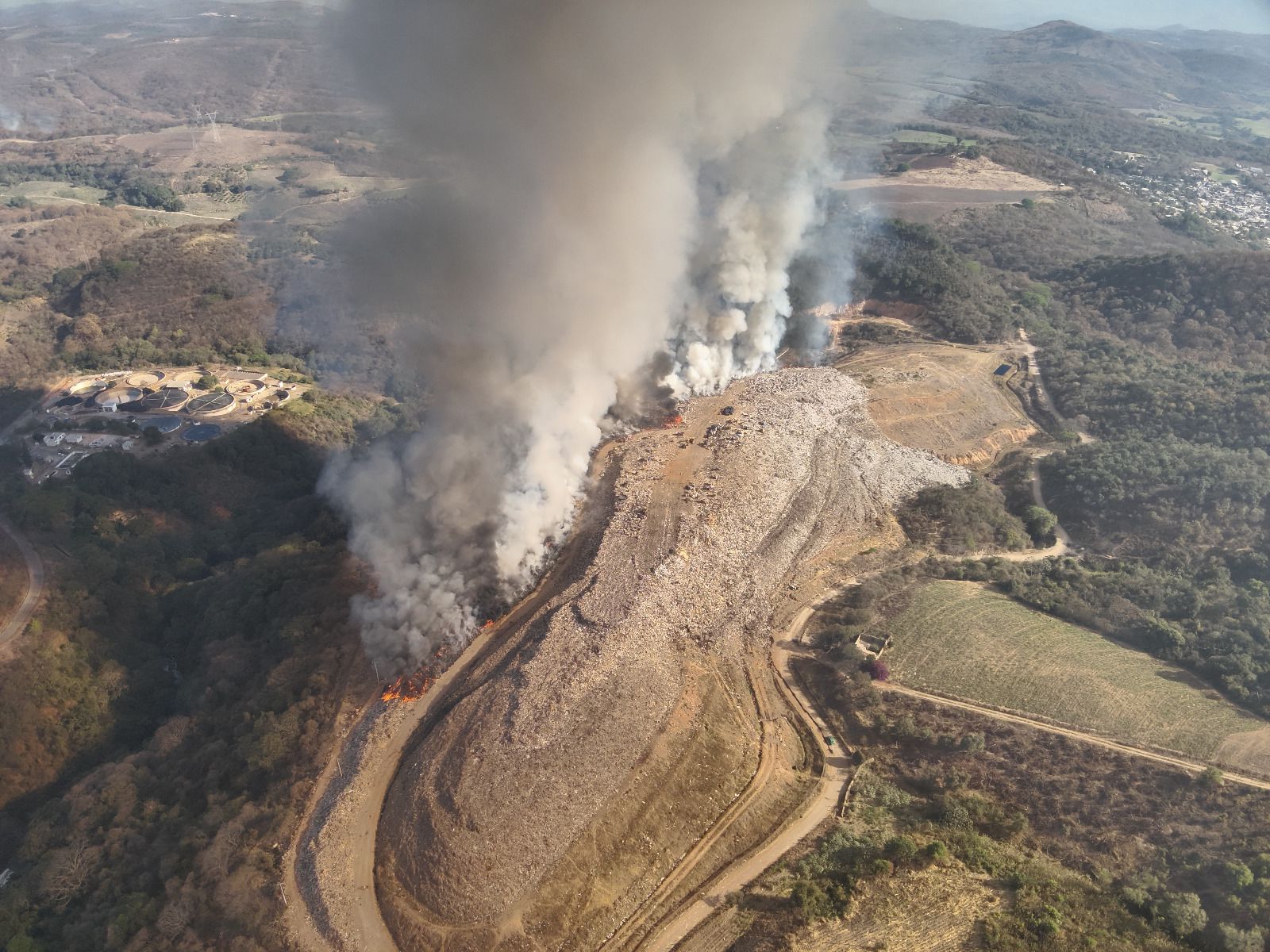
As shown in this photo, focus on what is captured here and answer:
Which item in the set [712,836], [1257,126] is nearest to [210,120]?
[712,836]

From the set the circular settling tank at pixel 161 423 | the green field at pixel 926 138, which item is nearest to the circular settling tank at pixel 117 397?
the circular settling tank at pixel 161 423

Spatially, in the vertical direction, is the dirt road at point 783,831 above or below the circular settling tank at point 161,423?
above

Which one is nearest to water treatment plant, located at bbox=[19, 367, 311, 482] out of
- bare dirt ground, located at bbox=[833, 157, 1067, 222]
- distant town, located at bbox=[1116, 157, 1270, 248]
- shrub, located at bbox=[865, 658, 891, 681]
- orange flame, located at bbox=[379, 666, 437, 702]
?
orange flame, located at bbox=[379, 666, 437, 702]

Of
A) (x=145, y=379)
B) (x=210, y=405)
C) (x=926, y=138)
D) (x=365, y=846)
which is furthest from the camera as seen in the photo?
(x=926, y=138)

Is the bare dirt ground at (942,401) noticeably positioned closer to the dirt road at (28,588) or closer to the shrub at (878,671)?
the shrub at (878,671)

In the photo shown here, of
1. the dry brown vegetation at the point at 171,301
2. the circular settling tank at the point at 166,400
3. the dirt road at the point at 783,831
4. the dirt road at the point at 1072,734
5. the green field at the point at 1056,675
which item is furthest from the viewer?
the dry brown vegetation at the point at 171,301

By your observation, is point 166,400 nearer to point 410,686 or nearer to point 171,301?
point 171,301
